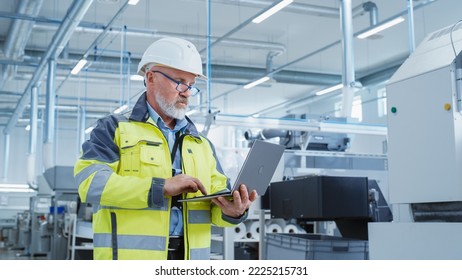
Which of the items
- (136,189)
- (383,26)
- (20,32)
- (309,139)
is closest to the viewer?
(136,189)

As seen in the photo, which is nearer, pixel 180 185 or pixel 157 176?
pixel 180 185

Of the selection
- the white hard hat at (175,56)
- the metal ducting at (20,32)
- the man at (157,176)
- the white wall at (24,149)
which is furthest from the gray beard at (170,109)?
the white wall at (24,149)

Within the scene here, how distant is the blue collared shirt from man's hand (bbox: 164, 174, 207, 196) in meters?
0.15

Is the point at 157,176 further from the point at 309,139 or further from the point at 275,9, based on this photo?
the point at 275,9

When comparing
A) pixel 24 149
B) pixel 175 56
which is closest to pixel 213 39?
pixel 175 56

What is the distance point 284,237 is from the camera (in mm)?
3484

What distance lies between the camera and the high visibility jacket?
152 centimetres

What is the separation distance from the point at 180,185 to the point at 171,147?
0.24m

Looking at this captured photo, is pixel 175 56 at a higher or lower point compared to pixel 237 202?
higher

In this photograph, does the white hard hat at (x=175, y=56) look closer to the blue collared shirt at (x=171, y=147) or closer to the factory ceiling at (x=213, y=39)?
the blue collared shirt at (x=171, y=147)

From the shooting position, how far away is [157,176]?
1631 millimetres

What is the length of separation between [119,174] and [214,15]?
685cm
